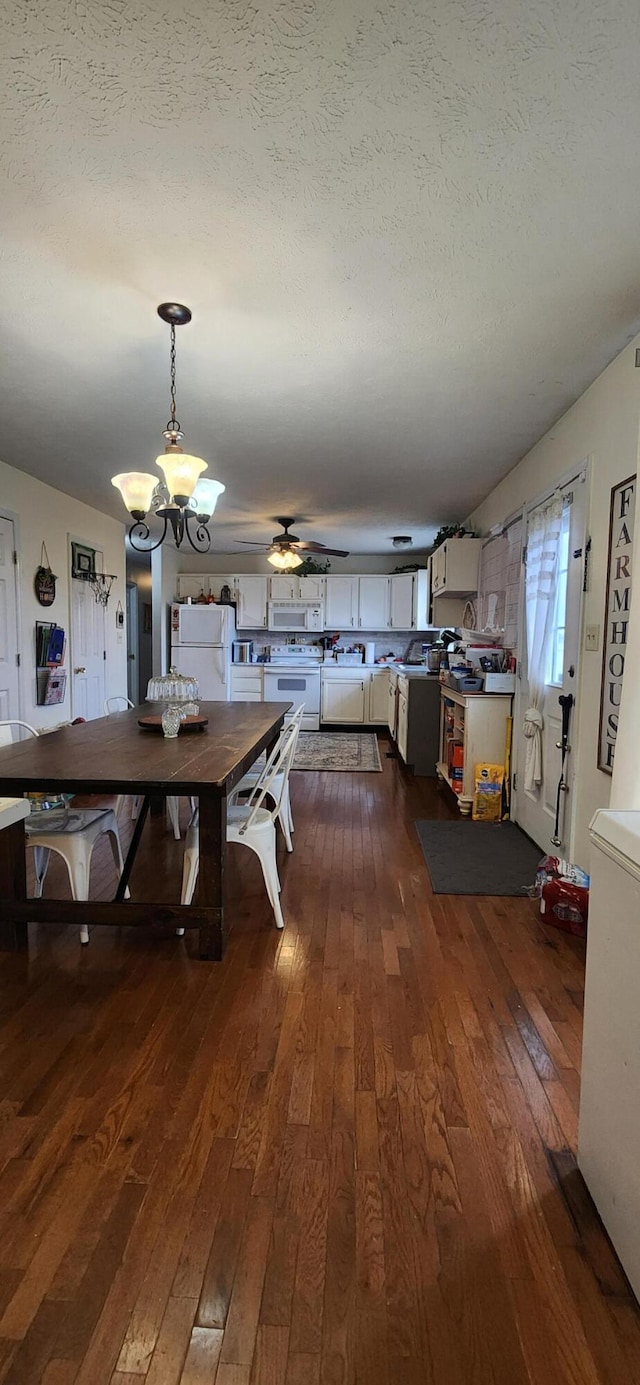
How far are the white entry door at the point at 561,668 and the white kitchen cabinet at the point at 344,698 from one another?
12.6 feet

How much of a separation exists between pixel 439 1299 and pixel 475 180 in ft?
7.90

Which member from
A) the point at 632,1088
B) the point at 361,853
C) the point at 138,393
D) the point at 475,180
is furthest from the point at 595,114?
the point at 361,853

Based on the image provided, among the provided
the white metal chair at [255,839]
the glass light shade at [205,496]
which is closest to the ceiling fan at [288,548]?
the glass light shade at [205,496]

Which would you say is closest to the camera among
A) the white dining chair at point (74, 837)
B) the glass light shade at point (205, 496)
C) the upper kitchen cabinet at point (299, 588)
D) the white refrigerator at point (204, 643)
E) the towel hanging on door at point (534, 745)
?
the white dining chair at point (74, 837)

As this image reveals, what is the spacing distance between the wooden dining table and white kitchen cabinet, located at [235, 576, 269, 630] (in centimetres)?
529

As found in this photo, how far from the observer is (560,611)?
2.99 m

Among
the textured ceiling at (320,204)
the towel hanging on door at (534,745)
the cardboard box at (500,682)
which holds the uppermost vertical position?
the textured ceiling at (320,204)

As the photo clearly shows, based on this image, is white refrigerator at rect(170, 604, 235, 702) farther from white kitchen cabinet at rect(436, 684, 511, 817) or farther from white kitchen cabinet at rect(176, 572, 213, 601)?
white kitchen cabinet at rect(436, 684, 511, 817)

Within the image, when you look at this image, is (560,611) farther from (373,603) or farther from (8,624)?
(373,603)

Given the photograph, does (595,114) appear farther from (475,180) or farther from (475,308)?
(475,308)

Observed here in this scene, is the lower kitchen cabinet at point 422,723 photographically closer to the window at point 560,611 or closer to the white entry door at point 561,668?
the white entry door at point 561,668

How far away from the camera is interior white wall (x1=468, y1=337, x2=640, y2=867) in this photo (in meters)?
2.29

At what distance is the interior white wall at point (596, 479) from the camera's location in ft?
7.50

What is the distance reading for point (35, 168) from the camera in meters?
1.47
